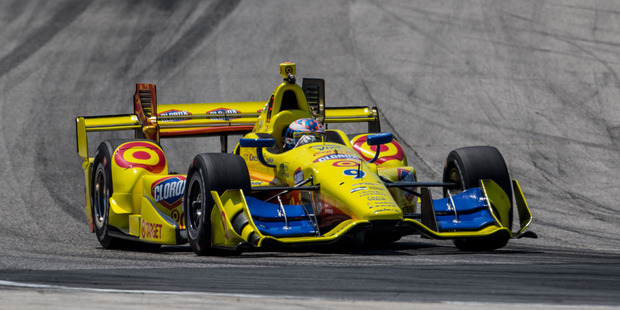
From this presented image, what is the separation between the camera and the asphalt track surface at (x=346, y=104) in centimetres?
762

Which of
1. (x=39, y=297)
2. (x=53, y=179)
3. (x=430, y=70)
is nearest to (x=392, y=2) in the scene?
(x=430, y=70)

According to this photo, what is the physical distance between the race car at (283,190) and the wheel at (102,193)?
0.05ft

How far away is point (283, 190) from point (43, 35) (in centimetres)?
1805

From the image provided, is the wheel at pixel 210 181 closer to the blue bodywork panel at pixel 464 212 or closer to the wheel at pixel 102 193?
the blue bodywork panel at pixel 464 212

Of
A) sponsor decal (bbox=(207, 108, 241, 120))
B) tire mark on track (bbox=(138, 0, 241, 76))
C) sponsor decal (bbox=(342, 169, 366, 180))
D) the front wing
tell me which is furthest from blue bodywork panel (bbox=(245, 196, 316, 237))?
tire mark on track (bbox=(138, 0, 241, 76))

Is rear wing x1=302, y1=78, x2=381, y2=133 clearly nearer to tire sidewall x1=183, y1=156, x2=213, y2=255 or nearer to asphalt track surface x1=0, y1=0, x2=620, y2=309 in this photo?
asphalt track surface x1=0, y1=0, x2=620, y2=309

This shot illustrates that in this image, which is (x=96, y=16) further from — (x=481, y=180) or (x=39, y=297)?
(x=39, y=297)

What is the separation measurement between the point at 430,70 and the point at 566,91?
3397mm

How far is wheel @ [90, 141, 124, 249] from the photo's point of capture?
41.2ft

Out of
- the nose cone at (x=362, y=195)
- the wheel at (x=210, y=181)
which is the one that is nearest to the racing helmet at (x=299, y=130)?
the wheel at (x=210, y=181)

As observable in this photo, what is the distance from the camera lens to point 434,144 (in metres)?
20.1

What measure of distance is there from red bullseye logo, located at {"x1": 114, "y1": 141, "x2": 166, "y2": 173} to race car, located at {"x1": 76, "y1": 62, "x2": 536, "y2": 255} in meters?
0.01

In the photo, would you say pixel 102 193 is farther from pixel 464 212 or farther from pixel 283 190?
pixel 464 212

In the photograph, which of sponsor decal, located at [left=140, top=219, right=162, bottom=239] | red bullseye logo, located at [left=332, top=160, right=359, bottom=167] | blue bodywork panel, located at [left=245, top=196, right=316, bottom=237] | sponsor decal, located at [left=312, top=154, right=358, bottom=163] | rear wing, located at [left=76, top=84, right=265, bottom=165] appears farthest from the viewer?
rear wing, located at [left=76, top=84, right=265, bottom=165]
